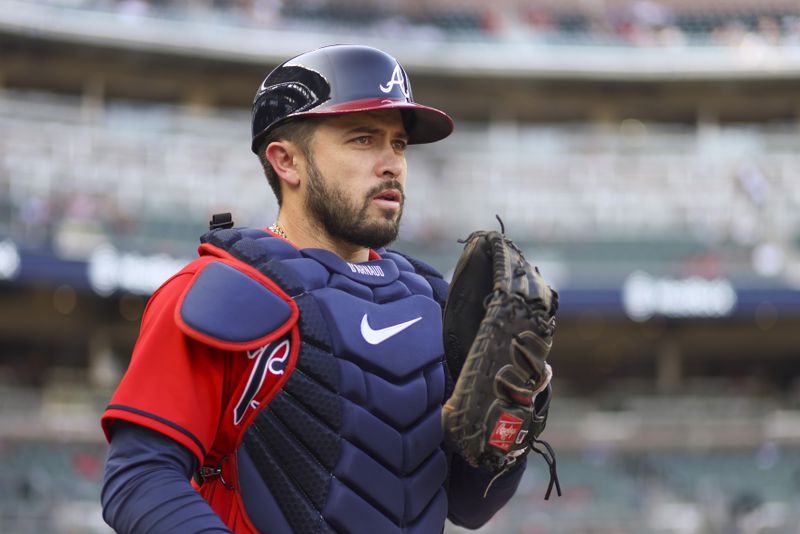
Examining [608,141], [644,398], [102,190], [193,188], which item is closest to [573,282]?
[644,398]

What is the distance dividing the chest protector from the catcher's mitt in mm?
132

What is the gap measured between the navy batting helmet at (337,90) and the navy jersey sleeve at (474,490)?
2.66ft

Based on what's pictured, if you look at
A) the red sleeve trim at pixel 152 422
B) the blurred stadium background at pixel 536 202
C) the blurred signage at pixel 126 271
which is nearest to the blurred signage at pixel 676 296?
the blurred stadium background at pixel 536 202

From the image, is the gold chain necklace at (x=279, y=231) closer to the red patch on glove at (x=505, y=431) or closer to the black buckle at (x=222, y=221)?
the black buckle at (x=222, y=221)

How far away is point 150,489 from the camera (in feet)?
6.78

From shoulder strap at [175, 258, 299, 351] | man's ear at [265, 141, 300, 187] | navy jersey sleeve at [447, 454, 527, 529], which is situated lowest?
navy jersey sleeve at [447, 454, 527, 529]

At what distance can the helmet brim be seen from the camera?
2.44 m

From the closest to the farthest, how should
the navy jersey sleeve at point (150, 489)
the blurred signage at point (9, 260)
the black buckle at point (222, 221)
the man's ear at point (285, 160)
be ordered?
the navy jersey sleeve at point (150, 489) → the man's ear at point (285, 160) → the black buckle at point (222, 221) → the blurred signage at point (9, 260)

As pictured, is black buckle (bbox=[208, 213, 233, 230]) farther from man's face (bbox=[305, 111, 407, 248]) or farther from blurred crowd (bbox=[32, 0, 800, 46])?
blurred crowd (bbox=[32, 0, 800, 46])

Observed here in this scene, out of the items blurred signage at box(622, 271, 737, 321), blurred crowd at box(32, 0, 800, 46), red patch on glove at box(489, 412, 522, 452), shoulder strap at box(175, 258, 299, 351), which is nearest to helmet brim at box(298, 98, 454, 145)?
shoulder strap at box(175, 258, 299, 351)

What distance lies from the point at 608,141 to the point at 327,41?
19.3 feet

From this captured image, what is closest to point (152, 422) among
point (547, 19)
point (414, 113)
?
point (414, 113)

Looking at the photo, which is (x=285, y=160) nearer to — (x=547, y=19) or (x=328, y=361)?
(x=328, y=361)

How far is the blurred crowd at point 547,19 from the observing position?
23.1m
